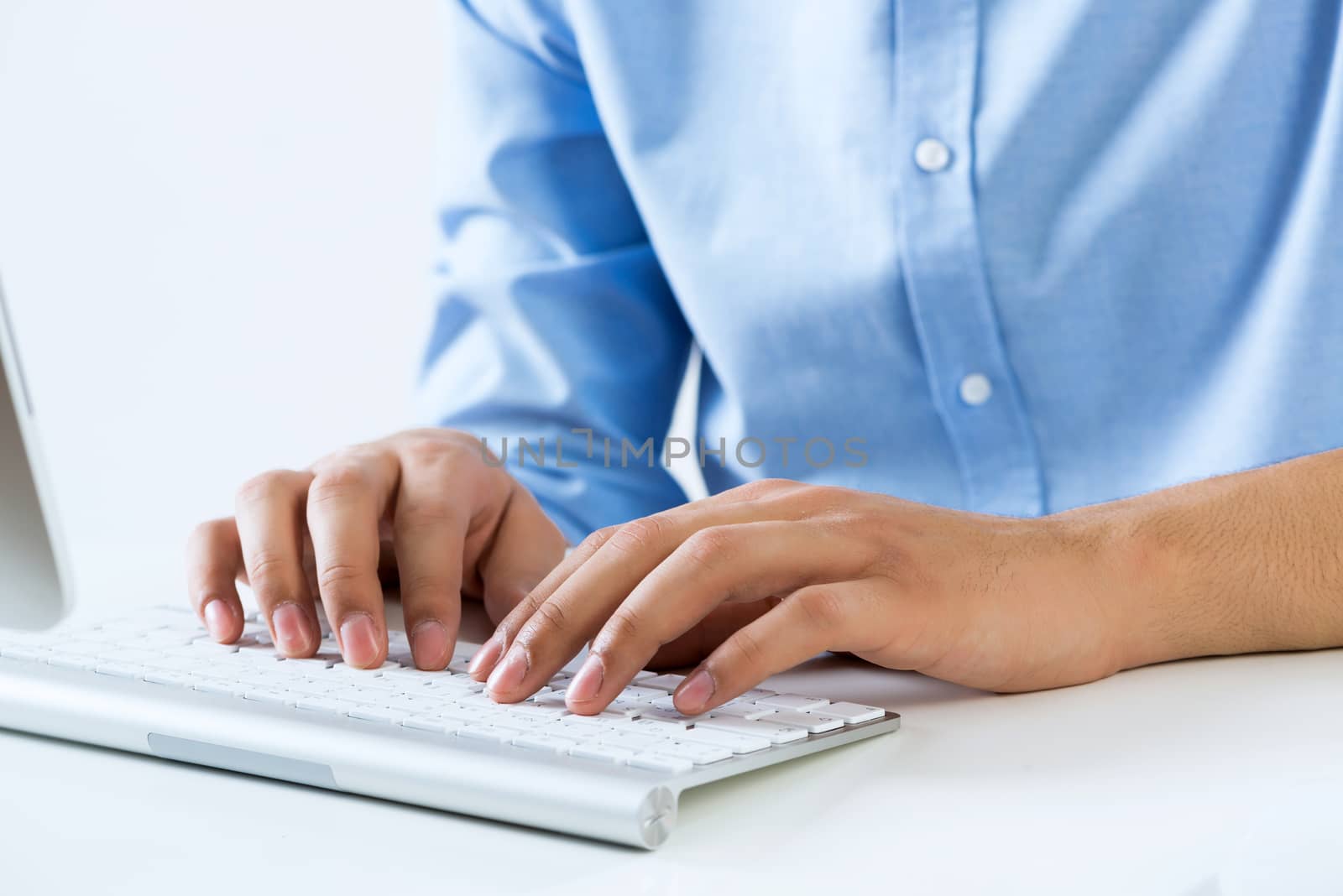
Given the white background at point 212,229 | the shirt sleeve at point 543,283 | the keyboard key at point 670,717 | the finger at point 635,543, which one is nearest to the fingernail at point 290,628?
the finger at point 635,543

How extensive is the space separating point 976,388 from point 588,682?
0.58 m

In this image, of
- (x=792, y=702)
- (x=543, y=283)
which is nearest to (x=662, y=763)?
(x=792, y=702)

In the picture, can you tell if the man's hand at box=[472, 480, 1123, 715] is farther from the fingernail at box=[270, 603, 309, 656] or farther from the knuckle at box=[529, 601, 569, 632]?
the fingernail at box=[270, 603, 309, 656]

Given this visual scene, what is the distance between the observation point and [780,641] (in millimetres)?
515

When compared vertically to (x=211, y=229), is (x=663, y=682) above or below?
below

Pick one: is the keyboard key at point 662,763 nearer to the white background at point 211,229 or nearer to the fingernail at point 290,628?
the fingernail at point 290,628

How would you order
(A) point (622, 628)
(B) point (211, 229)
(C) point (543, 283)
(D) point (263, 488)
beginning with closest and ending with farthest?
(A) point (622, 628), (D) point (263, 488), (C) point (543, 283), (B) point (211, 229)

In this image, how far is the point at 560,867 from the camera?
15.1 inches

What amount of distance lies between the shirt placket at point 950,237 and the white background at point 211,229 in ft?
4.14

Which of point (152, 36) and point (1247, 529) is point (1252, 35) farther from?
point (152, 36)

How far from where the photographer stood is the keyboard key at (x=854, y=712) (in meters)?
0.50

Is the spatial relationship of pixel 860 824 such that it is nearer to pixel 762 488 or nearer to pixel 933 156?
pixel 762 488

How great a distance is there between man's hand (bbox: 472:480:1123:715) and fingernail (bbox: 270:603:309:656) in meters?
0.11

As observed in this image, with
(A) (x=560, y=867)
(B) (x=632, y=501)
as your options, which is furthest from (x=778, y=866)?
(B) (x=632, y=501)
